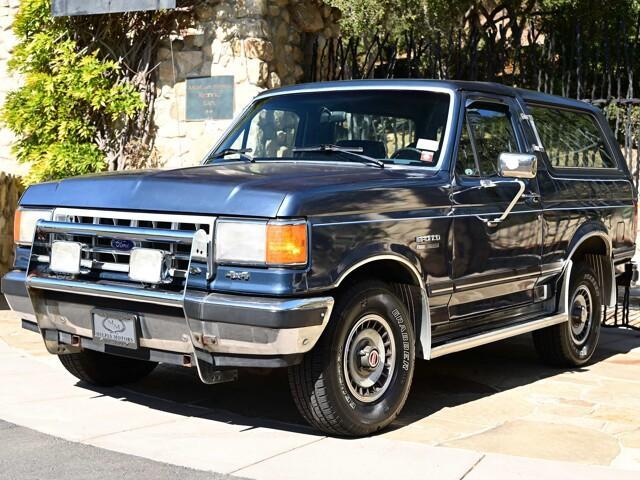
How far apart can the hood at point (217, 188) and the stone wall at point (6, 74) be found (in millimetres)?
6732

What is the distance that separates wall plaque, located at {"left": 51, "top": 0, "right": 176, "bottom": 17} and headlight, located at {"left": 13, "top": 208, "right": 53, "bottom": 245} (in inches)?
216

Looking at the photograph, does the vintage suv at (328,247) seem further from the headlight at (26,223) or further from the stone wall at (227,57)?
the stone wall at (227,57)

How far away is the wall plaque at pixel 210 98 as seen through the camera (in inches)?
419

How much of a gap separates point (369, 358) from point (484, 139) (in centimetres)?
181

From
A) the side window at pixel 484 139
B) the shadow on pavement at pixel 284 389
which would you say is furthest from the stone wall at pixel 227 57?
the side window at pixel 484 139

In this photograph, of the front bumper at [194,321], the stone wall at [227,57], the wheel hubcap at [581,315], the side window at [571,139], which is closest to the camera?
the front bumper at [194,321]

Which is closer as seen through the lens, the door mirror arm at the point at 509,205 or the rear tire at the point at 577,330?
the door mirror arm at the point at 509,205

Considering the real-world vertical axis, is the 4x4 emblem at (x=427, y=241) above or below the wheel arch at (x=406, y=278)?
above

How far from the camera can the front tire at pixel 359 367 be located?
190 inches

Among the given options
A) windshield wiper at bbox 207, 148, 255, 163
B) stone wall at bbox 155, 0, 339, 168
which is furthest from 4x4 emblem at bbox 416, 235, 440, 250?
stone wall at bbox 155, 0, 339, 168

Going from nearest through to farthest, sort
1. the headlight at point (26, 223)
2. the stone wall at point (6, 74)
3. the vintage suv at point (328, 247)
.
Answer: the vintage suv at point (328, 247) < the headlight at point (26, 223) < the stone wall at point (6, 74)

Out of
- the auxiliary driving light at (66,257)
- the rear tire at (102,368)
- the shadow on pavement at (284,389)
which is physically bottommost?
the shadow on pavement at (284,389)

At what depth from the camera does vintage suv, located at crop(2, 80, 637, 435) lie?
4.67 metres

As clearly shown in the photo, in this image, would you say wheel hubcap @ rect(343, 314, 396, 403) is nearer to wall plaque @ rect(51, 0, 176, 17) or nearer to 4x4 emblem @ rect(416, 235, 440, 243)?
4x4 emblem @ rect(416, 235, 440, 243)
